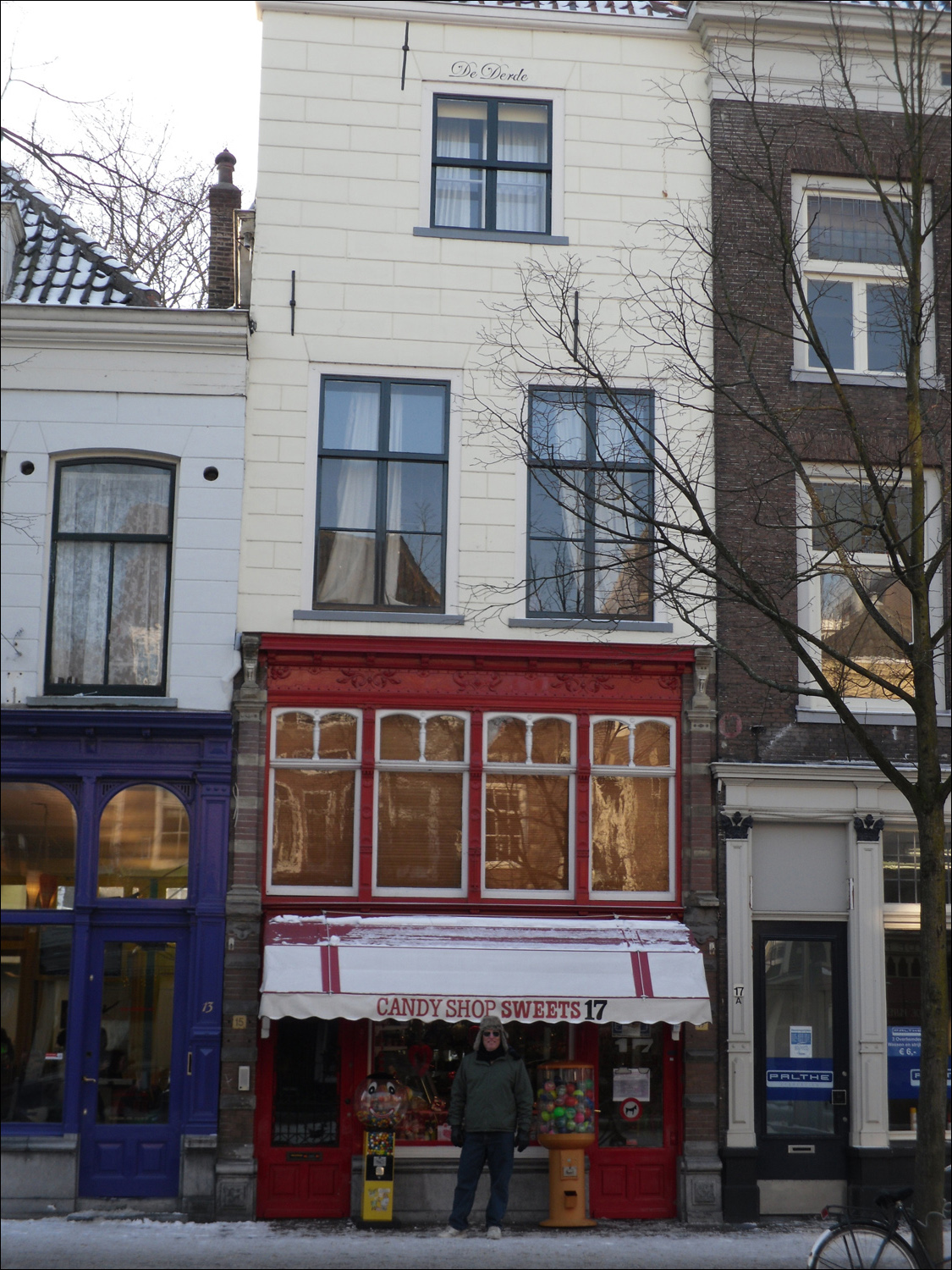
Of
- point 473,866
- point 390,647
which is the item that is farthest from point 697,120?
point 473,866

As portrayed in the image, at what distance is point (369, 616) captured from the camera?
13.0 metres

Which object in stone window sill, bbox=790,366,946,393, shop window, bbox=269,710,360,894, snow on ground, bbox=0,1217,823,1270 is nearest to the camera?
snow on ground, bbox=0,1217,823,1270

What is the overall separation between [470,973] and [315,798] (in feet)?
7.70

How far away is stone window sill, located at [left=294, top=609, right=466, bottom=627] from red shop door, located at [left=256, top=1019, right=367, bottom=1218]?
3794 millimetres

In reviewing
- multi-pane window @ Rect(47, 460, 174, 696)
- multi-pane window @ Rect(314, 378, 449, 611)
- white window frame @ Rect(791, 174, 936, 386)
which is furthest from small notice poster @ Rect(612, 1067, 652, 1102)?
white window frame @ Rect(791, 174, 936, 386)

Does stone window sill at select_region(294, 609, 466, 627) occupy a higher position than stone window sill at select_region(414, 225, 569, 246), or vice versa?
stone window sill at select_region(414, 225, 569, 246)

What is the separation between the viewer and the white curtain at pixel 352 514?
1330 centimetres

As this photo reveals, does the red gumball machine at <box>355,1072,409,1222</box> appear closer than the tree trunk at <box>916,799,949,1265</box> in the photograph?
No

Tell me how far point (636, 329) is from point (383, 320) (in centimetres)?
261

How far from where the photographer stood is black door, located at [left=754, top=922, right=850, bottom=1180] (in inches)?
498

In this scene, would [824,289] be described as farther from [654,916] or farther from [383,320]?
[654,916]

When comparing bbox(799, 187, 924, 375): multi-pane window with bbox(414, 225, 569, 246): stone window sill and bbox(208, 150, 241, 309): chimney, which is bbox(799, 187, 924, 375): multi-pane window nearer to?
bbox(414, 225, 569, 246): stone window sill

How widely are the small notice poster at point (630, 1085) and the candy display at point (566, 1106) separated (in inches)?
14.9

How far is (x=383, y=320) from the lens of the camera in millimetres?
13586
